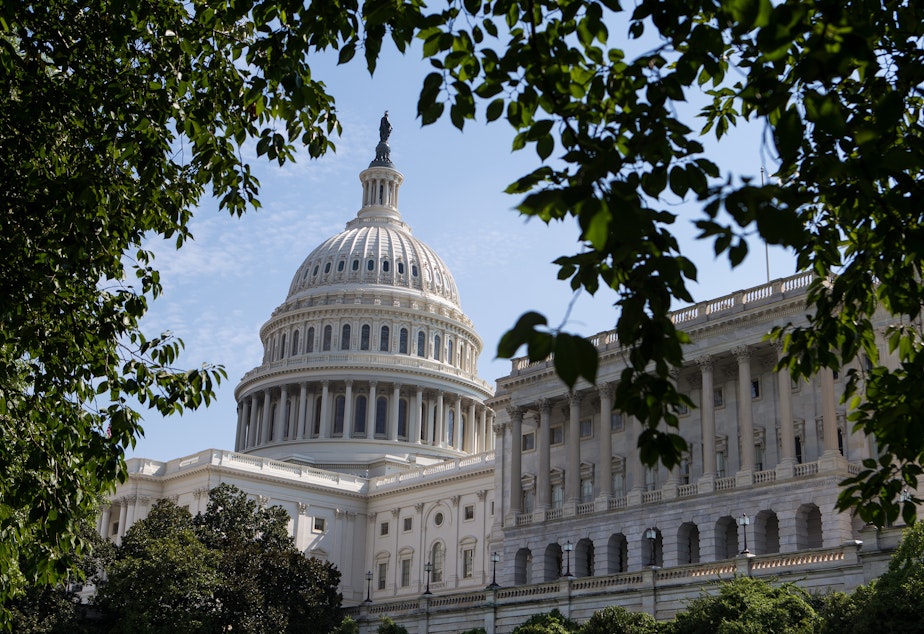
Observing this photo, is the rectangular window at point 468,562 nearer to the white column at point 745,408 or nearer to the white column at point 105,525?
the white column at point 105,525

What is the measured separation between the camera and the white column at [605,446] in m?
78.4

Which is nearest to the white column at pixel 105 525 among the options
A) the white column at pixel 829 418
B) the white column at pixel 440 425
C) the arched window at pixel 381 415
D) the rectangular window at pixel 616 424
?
the arched window at pixel 381 415

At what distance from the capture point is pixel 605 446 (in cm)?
7944

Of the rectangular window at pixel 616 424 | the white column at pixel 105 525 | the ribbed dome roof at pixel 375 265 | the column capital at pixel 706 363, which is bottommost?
the white column at pixel 105 525

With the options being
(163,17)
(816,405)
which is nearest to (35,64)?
(163,17)

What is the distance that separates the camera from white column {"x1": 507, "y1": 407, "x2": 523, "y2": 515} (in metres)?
84.8

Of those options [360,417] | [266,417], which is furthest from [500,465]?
[266,417]

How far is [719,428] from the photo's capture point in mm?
76125

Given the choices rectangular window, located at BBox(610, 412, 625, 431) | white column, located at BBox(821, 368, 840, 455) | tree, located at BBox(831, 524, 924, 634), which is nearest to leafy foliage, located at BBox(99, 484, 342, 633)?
rectangular window, located at BBox(610, 412, 625, 431)

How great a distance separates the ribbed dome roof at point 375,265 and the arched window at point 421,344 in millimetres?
6293

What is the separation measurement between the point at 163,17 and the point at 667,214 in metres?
11.5

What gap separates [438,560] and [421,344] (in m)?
37.4

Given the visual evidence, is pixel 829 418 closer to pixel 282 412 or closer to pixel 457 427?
pixel 457 427

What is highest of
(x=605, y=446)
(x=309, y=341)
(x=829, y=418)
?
(x=309, y=341)
